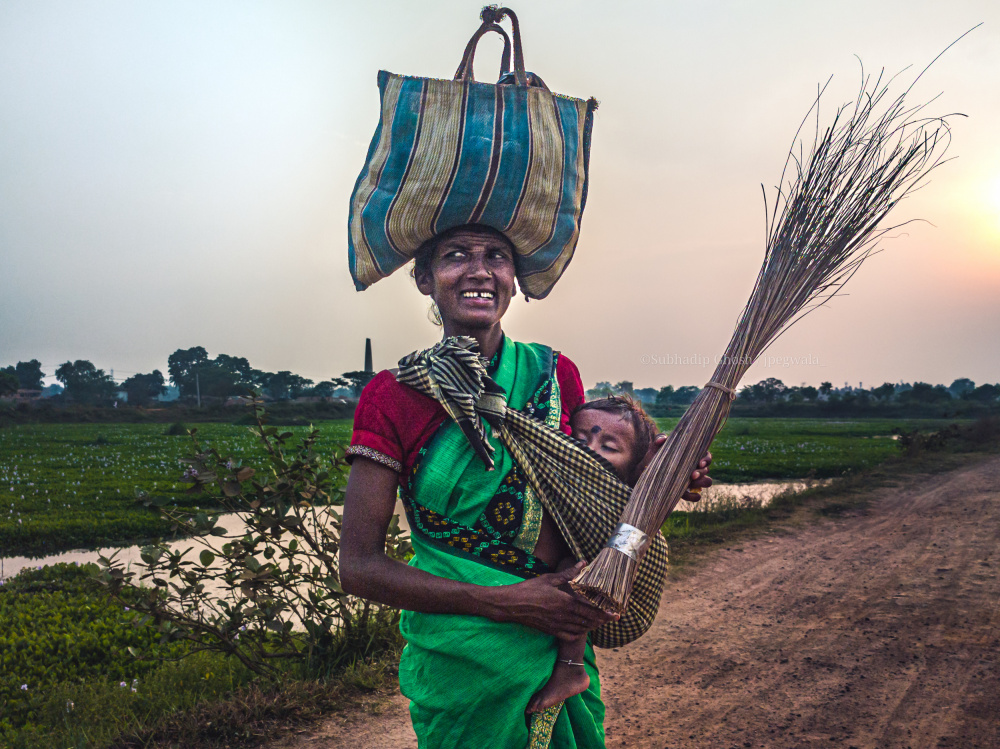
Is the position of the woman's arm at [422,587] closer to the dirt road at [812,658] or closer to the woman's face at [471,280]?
the woman's face at [471,280]

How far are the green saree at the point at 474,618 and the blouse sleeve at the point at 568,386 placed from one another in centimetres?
38

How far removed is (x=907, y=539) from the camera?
757 centimetres

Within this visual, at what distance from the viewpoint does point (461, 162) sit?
163 centimetres

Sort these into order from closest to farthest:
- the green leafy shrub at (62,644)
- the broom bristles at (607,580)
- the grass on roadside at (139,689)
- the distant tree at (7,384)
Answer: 1. the broom bristles at (607,580)
2. the grass on roadside at (139,689)
3. the green leafy shrub at (62,644)
4. the distant tree at (7,384)

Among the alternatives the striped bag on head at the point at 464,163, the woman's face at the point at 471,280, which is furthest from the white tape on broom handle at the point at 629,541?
the striped bag on head at the point at 464,163

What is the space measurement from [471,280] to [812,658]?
164 inches

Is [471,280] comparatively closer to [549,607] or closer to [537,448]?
[537,448]

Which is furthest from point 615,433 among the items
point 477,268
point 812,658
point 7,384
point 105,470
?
point 7,384

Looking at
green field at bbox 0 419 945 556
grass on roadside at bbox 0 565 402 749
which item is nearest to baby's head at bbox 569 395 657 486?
green field at bbox 0 419 945 556

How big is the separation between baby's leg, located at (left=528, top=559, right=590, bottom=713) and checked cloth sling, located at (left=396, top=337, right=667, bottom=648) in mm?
232

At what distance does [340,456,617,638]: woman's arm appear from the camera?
144cm

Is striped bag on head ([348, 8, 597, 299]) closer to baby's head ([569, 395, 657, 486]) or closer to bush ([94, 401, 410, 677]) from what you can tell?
baby's head ([569, 395, 657, 486])

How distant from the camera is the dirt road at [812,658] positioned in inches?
137

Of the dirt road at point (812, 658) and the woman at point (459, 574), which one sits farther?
the dirt road at point (812, 658)
